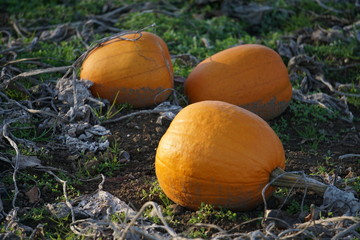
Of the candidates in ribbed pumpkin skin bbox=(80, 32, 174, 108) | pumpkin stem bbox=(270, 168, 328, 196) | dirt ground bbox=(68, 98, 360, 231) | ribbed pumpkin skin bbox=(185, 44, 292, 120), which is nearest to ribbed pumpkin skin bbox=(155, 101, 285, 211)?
pumpkin stem bbox=(270, 168, 328, 196)

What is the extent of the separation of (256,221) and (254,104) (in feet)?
5.69

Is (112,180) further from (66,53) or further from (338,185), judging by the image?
(66,53)

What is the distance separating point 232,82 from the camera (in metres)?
5.04

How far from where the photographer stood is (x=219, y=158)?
11.5ft

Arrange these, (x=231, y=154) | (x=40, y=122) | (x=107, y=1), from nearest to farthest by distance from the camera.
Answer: (x=231, y=154) < (x=40, y=122) < (x=107, y=1)

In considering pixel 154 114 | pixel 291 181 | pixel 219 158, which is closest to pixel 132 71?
pixel 154 114

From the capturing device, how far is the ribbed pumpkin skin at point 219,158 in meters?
3.50

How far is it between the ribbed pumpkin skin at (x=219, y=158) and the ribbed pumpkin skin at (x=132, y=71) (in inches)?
59.3

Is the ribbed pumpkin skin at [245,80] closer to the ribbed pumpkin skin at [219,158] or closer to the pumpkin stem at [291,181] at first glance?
the ribbed pumpkin skin at [219,158]

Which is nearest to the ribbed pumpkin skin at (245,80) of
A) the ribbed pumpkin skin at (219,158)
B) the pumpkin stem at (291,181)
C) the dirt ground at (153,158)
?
the dirt ground at (153,158)

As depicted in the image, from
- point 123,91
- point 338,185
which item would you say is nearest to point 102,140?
point 123,91

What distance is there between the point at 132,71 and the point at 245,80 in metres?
0.96

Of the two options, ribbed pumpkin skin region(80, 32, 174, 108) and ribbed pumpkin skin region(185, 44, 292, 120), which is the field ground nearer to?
ribbed pumpkin skin region(80, 32, 174, 108)

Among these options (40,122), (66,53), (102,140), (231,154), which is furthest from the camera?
(66,53)
